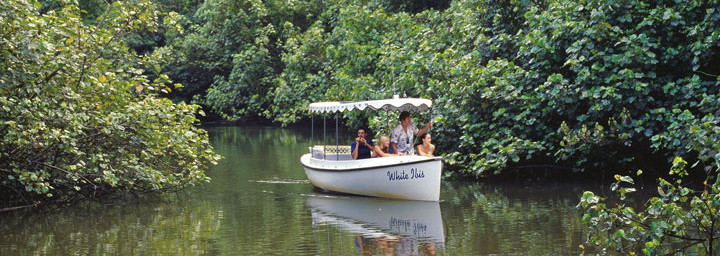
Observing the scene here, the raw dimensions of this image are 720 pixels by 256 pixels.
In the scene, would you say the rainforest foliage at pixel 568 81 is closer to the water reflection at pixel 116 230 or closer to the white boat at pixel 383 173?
the white boat at pixel 383 173

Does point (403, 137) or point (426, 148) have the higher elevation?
point (403, 137)

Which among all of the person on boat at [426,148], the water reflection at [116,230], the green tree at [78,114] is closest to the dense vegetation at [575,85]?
the person on boat at [426,148]

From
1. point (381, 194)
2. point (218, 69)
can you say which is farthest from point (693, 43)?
point (218, 69)

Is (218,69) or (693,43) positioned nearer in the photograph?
(693,43)

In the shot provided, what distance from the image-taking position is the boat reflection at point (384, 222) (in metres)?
11.1

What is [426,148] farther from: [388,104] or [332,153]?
[332,153]

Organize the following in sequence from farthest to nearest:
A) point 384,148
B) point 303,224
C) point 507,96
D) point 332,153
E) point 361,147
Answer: point 332,153 → point 507,96 → point 361,147 → point 384,148 → point 303,224

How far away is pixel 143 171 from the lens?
1452 centimetres

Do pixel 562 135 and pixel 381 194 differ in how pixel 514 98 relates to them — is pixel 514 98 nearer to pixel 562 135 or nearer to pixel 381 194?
pixel 562 135

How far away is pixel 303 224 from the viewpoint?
509 inches

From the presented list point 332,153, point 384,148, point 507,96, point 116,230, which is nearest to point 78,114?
point 116,230

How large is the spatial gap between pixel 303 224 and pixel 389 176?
2.55 metres

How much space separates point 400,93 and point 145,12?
8522 mm

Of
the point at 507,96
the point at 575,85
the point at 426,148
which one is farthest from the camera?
the point at 507,96
